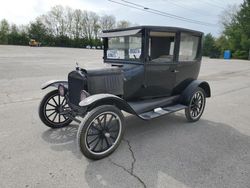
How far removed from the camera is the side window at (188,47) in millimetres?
4062

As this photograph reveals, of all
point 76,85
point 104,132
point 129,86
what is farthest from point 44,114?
point 129,86

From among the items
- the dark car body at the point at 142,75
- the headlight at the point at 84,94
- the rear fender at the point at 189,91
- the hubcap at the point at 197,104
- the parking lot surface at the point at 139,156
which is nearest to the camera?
the parking lot surface at the point at 139,156

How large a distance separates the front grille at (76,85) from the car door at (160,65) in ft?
3.73

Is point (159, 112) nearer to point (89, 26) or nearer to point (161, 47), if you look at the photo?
point (161, 47)

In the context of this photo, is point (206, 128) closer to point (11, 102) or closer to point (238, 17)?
point (11, 102)

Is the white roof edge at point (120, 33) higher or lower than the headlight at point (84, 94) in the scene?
higher

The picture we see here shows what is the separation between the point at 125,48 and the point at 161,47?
27.7 inches

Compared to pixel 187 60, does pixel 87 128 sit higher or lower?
lower

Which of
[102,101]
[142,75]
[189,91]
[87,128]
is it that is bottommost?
[87,128]

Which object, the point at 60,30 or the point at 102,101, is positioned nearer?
the point at 102,101

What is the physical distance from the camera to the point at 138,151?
3.12m

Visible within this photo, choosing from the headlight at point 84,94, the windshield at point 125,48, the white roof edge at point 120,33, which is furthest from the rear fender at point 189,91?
the headlight at point 84,94

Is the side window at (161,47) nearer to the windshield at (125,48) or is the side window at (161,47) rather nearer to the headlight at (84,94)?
the windshield at (125,48)

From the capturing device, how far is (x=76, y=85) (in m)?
3.31
